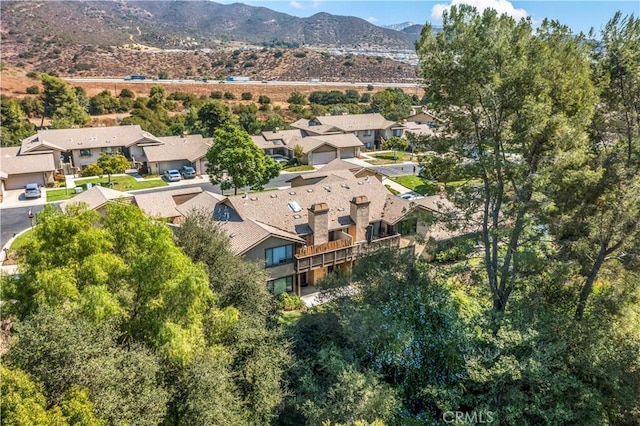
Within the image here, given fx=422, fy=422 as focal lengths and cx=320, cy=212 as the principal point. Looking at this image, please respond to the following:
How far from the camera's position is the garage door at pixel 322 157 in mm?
61188

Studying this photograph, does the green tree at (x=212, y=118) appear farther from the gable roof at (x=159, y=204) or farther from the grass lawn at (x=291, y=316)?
the grass lawn at (x=291, y=316)

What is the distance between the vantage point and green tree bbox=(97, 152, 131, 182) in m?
49.2

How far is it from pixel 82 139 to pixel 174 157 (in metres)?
12.3

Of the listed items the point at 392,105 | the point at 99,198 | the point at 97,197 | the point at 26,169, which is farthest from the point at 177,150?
the point at 392,105

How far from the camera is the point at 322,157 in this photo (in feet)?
203

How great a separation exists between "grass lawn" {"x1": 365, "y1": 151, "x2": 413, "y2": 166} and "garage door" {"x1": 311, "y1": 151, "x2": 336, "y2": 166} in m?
5.50

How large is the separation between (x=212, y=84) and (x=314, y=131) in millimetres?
54413

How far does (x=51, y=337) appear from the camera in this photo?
10281mm

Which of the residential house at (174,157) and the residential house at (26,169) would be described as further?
the residential house at (174,157)

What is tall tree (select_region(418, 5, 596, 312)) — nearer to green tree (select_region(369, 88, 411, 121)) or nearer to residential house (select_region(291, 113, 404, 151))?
residential house (select_region(291, 113, 404, 151))

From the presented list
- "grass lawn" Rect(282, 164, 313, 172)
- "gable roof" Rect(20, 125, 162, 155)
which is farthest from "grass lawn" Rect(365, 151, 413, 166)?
"gable roof" Rect(20, 125, 162, 155)

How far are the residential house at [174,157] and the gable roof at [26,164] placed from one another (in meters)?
10.5

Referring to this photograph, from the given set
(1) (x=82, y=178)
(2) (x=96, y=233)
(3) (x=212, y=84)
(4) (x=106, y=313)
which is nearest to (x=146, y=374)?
(4) (x=106, y=313)

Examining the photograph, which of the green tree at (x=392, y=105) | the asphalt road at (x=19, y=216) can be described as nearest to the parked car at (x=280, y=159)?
the asphalt road at (x=19, y=216)
